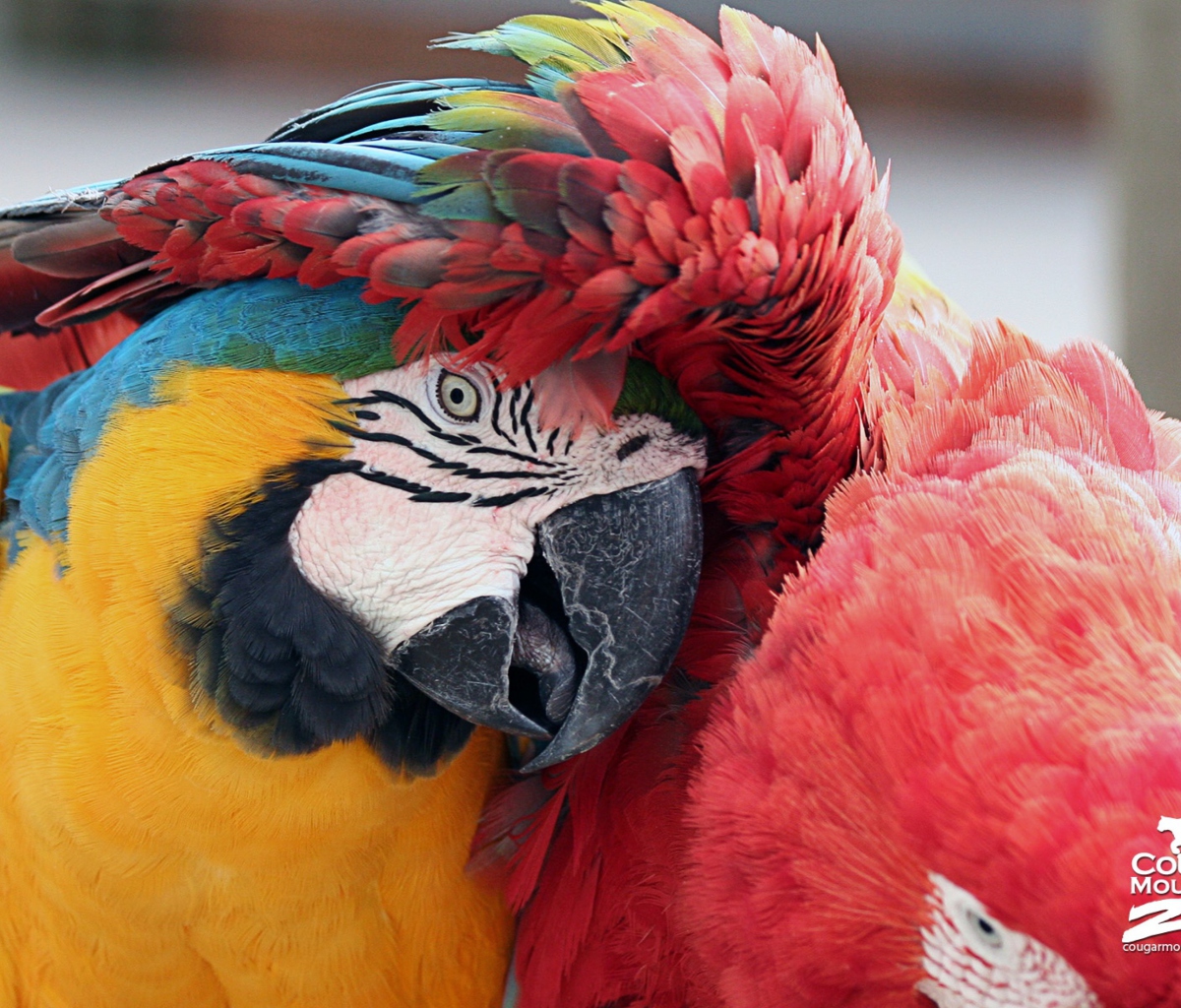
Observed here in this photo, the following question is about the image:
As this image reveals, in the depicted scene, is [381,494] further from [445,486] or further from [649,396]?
[649,396]

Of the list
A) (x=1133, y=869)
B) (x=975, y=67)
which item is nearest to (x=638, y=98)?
(x=1133, y=869)

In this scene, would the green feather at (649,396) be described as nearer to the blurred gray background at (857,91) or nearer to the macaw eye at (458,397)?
the macaw eye at (458,397)

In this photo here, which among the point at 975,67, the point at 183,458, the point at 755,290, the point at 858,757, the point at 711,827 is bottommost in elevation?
the point at 975,67

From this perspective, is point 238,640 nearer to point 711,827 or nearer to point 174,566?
point 174,566

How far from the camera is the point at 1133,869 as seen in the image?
771 millimetres

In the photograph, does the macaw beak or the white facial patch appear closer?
the white facial patch

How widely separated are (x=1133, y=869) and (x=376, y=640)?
0.75m

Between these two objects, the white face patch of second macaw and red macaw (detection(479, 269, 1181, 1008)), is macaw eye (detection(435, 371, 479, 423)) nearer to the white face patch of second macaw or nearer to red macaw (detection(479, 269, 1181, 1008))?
the white face patch of second macaw

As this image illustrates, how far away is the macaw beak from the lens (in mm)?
1190

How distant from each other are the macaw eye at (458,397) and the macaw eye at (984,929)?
0.64 m

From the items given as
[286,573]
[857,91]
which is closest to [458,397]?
[286,573]

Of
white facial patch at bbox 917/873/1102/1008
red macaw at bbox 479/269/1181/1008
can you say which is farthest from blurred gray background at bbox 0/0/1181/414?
white facial patch at bbox 917/873/1102/1008

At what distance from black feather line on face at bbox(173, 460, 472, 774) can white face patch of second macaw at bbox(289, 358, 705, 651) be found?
0.07 feet
